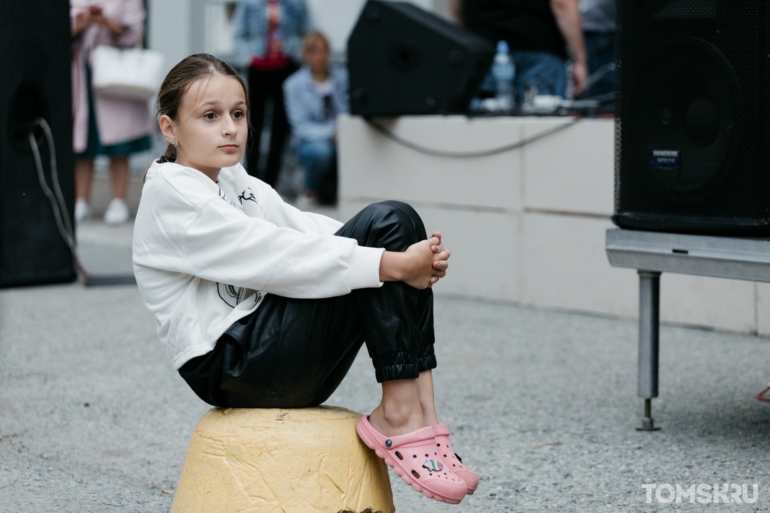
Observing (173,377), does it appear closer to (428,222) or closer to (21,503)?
(21,503)

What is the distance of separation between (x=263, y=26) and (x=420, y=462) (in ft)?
27.2

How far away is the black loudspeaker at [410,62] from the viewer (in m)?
6.21

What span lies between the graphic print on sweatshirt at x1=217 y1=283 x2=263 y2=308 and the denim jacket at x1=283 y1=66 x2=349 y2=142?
6.88 meters

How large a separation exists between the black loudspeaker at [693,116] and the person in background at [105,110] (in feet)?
18.0

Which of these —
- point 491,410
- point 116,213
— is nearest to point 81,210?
point 116,213

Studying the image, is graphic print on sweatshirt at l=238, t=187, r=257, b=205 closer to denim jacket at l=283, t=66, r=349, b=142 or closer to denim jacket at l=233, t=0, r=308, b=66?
denim jacket at l=283, t=66, r=349, b=142

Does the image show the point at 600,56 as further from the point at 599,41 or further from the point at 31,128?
the point at 31,128

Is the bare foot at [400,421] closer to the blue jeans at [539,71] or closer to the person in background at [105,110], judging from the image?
the blue jeans at [539,71]

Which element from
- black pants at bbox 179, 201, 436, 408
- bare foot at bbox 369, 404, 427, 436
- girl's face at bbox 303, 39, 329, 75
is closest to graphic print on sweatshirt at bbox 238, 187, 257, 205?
black pants at bbox 179, 201, 436, 408

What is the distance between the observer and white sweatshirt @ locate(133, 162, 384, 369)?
252cm

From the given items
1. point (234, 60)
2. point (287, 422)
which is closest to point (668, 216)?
point (287, 422)

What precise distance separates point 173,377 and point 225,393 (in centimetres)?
193

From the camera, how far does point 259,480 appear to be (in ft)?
8.37

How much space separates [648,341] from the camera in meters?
3.69
